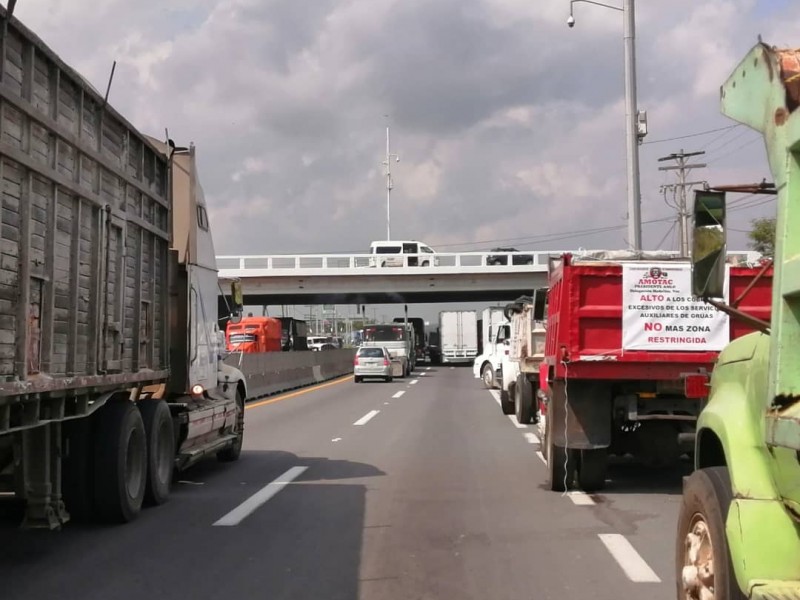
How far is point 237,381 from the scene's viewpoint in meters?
12.5

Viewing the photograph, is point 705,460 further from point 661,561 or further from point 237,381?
point 237,381

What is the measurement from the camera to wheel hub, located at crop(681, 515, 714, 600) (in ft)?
13.8

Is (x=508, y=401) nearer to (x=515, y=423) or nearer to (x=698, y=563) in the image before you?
(x=515, y=423)

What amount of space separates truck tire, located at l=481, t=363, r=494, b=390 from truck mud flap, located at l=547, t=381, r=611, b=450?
21.0m

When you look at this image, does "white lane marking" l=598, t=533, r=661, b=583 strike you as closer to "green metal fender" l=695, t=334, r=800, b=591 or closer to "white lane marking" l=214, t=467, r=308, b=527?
"green metal fender" l=695, t=334, r=800, b=591

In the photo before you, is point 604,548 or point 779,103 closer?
point 779,103

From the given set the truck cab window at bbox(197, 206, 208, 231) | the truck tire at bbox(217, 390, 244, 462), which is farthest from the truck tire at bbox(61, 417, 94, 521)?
the truck tire at bbox(217, 390, 244, 462)

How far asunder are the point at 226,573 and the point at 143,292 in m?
3.44

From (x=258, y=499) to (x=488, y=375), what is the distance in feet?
73.5

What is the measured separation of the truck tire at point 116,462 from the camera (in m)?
7.75

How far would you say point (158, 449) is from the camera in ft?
29.6

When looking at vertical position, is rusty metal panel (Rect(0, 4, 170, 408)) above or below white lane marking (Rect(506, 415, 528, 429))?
above

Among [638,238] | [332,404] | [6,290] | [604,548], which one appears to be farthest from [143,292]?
[332,404]

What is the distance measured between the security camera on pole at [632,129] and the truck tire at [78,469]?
46.1ft
